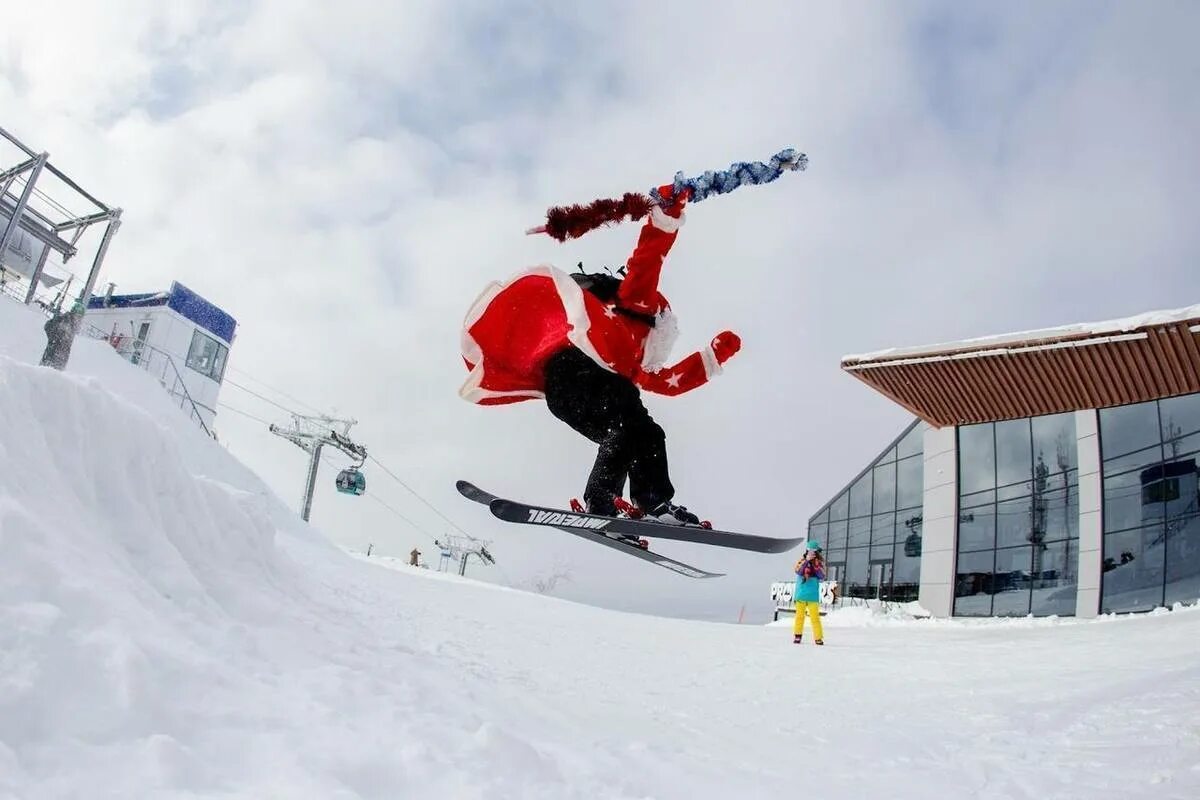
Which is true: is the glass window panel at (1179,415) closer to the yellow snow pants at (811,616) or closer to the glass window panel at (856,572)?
the glass window panel at (856,572)

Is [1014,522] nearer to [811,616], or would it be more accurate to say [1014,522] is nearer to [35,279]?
[811,616]

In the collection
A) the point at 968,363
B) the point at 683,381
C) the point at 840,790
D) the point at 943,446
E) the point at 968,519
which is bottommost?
the point at 840,790

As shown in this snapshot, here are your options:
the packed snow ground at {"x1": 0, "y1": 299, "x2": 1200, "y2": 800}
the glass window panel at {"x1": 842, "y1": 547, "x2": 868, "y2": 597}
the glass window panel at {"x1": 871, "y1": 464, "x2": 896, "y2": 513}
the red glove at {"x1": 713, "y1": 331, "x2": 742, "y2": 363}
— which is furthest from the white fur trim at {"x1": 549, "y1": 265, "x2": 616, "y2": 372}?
the glass window panel at {"x1": 842, "y1": 547, "x2": 868, "y2": 597}

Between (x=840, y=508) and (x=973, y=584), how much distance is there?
20.9 ft

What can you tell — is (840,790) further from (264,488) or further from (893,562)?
(893,562)

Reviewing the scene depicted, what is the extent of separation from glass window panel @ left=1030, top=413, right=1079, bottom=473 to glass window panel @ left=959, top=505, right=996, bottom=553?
6.12 feet

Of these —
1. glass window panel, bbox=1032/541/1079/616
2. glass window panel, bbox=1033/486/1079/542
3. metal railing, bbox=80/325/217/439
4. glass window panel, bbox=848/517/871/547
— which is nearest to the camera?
glass window panel, bbox=1032/541/1079/616

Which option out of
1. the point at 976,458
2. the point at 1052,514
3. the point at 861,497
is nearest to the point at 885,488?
the point at 861,497

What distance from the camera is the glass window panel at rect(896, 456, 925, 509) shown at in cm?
2105

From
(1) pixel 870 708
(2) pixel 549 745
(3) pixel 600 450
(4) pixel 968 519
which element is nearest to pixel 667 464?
(3) pixel 600 450

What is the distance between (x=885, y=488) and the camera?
22453mm

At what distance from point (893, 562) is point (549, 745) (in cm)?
2111

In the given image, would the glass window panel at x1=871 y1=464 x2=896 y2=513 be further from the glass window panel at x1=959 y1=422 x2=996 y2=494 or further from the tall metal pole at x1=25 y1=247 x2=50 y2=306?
the tall metal pole at x1=25 y1=247 x2=50 y2=306

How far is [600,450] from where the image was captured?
145 inches
